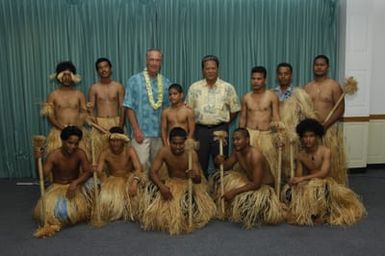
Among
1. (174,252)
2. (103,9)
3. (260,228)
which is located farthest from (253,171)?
(103,9)

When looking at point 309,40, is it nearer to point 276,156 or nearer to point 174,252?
point 276,156

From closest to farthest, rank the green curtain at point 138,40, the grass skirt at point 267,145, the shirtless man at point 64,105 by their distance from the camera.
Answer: the grass skirt at point 267,145, the shirtless man at point 64,105, the green curtain at point 138,40

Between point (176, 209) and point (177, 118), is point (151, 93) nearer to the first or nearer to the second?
point (177, 118)

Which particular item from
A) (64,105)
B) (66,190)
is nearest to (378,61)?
(64,105)

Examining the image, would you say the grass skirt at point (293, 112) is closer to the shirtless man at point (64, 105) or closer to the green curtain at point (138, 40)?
the green curtain at point (138, 40)

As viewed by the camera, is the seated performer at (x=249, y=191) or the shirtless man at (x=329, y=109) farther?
the shirtless man at (x=329, y=109)

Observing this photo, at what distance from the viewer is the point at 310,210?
121 inches

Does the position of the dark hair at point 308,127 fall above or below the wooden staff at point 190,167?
above

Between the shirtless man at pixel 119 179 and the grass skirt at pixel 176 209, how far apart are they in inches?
6.3

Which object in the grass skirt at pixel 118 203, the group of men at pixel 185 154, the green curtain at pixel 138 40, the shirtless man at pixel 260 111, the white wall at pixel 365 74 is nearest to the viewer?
the group of men at pixel 185 154

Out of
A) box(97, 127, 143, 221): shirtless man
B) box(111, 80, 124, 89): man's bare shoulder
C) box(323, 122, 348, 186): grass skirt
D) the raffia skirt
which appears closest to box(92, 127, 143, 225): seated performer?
box(97, 127, 143, 221): shirtless man

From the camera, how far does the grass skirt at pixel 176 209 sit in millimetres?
2984

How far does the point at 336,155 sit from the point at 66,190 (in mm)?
2455

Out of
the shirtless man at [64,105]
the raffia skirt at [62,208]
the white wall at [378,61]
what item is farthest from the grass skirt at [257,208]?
the white wall at [378,61]
